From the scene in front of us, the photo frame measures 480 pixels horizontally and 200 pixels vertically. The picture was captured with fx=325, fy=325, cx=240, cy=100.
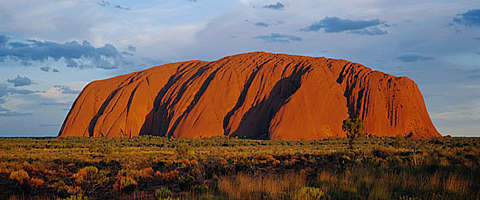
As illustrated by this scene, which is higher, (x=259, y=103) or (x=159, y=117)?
(x=259, y=103)

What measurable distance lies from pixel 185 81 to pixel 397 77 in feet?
153

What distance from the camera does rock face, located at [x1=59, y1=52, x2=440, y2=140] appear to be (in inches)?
2354

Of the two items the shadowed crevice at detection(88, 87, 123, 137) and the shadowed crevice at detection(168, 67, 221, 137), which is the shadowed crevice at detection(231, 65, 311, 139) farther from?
the shadowed crevice at detection(88, 87, 123, 137)

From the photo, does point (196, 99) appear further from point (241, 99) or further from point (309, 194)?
point (309, 194)

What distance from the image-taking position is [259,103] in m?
63.8

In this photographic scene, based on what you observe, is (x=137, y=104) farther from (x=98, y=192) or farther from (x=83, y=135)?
(x=98, y=192)

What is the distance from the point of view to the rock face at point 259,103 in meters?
59.8

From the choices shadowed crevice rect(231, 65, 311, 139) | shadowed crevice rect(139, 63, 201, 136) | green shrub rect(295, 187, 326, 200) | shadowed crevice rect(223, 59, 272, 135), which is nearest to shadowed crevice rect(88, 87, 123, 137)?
shadowed crevice rect(139, 63, 201, 136)

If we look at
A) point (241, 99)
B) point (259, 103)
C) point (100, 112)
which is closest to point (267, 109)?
point (259, 103)

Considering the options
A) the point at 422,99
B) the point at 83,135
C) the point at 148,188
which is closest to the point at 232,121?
the point at 83,135

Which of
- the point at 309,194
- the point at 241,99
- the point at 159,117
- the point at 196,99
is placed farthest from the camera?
the point at 159,117

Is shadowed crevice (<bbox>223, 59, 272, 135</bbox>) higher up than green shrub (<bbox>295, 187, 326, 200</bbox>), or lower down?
higher up

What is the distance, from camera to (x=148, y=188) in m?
11.3

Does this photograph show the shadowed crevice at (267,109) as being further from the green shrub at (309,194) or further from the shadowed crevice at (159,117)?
the green shrub at (309,194)
